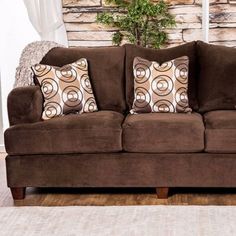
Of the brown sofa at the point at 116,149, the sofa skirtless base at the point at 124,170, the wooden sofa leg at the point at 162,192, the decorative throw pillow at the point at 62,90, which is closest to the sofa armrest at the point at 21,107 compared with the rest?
the brown sofa at the point at 116,149

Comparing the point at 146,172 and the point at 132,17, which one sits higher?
the point at 132,17

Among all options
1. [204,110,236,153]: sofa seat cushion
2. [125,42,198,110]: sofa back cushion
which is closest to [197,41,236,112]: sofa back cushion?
[125,42,198,110]: sofa back cushion

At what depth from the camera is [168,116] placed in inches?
149

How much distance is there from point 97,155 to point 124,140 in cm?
20

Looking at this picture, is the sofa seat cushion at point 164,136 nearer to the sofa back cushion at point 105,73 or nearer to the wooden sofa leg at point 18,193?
the sofa back cushion at point 105,73

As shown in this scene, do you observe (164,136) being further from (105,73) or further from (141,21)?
(141,21)

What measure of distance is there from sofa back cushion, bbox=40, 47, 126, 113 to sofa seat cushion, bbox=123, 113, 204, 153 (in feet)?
1.84

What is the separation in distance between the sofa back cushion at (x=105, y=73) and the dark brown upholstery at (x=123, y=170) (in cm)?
62
